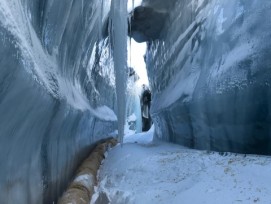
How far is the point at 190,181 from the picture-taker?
294 centimetres

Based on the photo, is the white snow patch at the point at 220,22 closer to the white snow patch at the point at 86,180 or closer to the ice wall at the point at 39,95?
the ice wall at the point at 39,95

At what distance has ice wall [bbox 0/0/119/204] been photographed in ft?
6.90

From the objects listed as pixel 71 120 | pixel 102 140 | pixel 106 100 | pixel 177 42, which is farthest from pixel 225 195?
pixel 106 100

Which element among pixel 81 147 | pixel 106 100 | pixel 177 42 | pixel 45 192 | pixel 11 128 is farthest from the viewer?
pixel 106 100

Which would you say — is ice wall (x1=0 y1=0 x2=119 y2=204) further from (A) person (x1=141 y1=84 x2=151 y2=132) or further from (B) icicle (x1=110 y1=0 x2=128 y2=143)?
(A) person (x1=141 y1=84 x2=151 y2=132)

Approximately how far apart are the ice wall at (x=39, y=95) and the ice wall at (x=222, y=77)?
1700mm

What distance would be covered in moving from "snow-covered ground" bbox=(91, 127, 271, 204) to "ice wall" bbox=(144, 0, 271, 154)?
1.44 feet

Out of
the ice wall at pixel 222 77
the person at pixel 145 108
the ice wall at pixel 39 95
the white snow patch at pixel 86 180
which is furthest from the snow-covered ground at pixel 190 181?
the person at pixel 145 108

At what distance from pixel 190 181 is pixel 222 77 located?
156 centimetres

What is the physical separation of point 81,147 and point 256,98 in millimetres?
3304

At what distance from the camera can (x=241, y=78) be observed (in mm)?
3607

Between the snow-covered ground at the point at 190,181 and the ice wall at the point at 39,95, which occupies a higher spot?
the ice wall at the point at 39,95

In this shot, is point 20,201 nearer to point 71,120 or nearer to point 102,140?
point 71,120

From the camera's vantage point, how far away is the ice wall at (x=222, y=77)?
Answer: 3359mm
